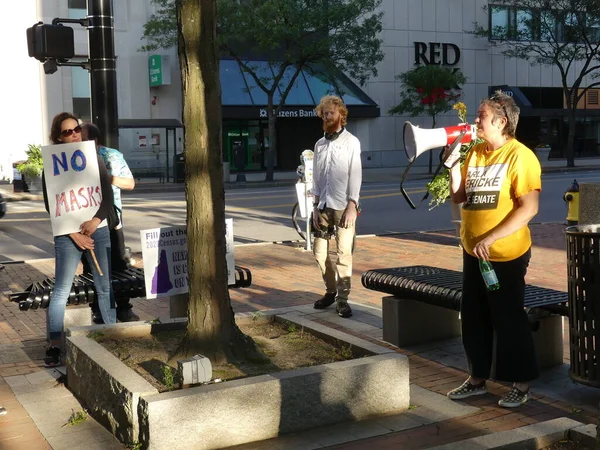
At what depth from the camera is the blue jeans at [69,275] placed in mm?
6250

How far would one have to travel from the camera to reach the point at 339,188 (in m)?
7.55

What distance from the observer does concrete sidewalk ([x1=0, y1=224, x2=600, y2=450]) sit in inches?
185

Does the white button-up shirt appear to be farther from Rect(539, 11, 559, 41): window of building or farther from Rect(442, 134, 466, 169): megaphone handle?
Rect(539, 11, 559, 41): window of building

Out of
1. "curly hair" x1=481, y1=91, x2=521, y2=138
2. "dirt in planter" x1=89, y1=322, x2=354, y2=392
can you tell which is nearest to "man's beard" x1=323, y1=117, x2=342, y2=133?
"dirt in planter" x1=89, y1=322, x2=354, y2=392

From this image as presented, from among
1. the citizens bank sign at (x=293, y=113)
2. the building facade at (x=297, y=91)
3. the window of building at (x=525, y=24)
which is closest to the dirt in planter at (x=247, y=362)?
the building facade at (x=297, y=91)

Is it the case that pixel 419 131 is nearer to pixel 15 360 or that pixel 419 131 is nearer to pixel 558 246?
pixel 15 360

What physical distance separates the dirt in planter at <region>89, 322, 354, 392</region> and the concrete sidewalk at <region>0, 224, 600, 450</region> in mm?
435

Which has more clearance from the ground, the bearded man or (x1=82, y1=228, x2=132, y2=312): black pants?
the bearded man

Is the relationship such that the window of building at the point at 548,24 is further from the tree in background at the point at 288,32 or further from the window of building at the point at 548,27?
the tree in background at the point at 288,32

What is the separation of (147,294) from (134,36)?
3336 cm

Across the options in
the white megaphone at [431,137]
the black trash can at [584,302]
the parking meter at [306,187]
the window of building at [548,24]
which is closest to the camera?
the black trash can at [584,302]

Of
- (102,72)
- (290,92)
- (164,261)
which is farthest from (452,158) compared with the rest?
(290,92)

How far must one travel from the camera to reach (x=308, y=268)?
36.1 feet

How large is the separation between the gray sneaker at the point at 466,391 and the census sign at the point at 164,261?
6.08 ft
